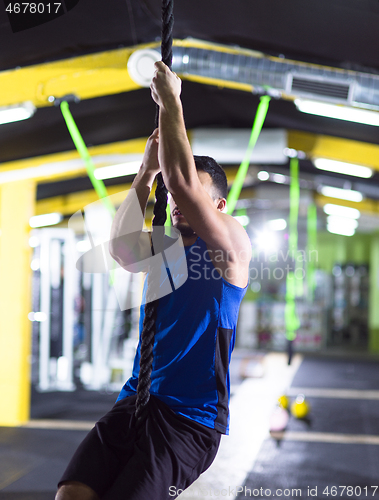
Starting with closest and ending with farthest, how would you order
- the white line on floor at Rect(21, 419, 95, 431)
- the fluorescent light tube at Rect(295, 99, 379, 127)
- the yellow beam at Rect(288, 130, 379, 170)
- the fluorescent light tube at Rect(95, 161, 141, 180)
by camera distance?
the fluorescent light tube at Rect(295, 99, 379, 127), the white line on floor at Rect(21, 419, 95, 431), the yellow beam at Rect(288, 130, 379, 170), the fluorescent light tube at Rect(95, 161, 141, 180)

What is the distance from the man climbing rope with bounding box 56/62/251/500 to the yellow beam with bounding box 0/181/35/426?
3.97 metres

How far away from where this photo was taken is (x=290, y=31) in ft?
9.70

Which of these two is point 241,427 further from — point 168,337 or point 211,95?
point 168,337

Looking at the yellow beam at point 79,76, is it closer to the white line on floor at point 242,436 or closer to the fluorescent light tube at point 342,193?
the white line on floor at point 242,436

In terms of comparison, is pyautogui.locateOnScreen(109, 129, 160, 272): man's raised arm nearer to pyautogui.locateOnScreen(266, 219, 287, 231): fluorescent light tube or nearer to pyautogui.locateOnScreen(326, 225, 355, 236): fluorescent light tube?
pyautogui.locateOnScreen(266, 219, 287, 231): fluorescent light tube

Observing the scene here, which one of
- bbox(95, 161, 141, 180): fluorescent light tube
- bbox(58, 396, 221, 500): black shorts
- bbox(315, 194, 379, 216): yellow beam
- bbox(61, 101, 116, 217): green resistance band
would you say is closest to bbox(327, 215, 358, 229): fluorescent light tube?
bbox(315, 194, 379, 216): yellow beam

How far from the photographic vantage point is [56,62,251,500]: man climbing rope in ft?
4.09

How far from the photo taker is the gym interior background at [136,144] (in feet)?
9.55

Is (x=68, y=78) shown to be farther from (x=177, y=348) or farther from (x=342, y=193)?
(x=342, y=193)

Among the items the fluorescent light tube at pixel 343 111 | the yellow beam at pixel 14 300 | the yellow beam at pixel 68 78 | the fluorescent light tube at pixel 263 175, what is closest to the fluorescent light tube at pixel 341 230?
the fluorescent light tube at pixel 263 175

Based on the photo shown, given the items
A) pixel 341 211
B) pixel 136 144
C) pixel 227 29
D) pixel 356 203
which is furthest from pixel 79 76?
pixel 341 211

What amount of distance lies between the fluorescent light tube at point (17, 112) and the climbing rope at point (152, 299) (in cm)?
274

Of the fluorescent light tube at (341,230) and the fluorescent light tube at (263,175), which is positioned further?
the fluorescent light tube at (341,230)

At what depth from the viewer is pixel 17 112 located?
13.0ft
